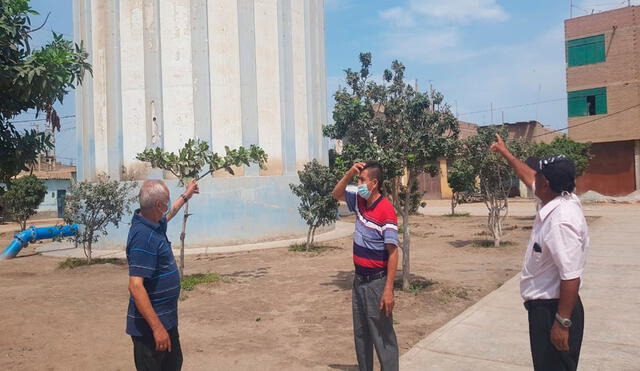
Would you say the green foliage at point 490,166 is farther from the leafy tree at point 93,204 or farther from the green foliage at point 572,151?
the leafy tree at point 93,204

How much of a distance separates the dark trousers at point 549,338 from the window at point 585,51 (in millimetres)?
36109

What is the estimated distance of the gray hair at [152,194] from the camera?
314cm

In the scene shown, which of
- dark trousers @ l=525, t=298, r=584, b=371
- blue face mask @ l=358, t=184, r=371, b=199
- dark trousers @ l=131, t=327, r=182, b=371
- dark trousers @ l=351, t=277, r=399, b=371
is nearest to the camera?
dark trousers @ l=525, t=298, r=584, b=371

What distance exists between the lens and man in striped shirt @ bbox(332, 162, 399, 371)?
387 centimetres

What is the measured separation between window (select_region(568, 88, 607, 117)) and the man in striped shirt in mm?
34425

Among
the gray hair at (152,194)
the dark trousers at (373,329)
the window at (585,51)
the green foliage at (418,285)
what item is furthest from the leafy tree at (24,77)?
the window at (585,51)

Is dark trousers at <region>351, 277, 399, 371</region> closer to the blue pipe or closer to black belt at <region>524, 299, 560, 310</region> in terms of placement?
black belt at <region>524, 299, 560, 310</region>

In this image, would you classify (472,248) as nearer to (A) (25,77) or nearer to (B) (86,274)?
(B) (86,274)

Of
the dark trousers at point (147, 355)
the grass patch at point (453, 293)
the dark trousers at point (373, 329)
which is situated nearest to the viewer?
the dark trousers at point (147, 355)

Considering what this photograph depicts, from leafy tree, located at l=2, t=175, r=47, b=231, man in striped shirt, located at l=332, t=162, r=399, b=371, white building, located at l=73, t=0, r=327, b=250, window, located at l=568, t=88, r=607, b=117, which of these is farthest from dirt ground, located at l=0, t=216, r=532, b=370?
window, located at l=568, t=88, r=607, b=117

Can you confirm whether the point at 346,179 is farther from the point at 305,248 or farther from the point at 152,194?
the point at 305,248

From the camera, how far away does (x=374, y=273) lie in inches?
156

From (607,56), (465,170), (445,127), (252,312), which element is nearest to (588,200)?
(607,56)

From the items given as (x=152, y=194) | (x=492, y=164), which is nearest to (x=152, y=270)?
(x=152, y=194)
